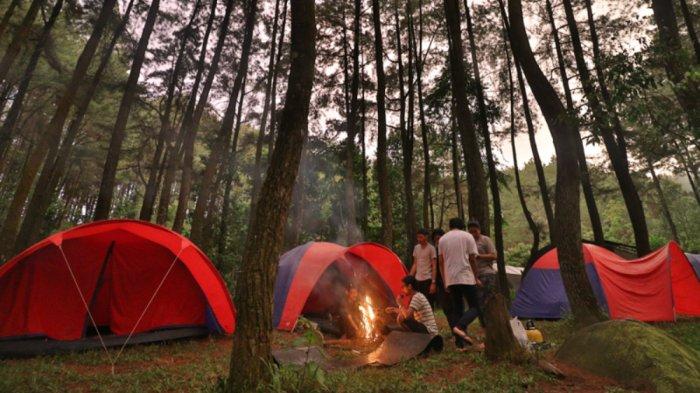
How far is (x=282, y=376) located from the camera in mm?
3455

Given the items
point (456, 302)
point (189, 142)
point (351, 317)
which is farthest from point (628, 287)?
point (189, 142)

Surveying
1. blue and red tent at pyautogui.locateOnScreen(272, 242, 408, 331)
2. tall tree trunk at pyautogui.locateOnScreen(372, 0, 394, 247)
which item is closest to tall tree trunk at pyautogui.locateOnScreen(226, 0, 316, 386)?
blue and red tent at pyautogui.locateOnScreen(272, 242, 408, 331)

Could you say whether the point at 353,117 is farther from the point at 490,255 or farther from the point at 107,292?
the point at 107,292

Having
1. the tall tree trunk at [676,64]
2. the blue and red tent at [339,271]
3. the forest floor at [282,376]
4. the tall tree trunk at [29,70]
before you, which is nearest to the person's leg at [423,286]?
the forest floor at [282,376]

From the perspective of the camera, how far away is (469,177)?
28.3ft

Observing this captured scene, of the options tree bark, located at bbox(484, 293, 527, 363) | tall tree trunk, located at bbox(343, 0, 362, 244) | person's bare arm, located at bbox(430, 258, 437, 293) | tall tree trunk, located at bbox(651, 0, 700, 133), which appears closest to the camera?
tree bark, located at bbox(484, 293, 527, 363)

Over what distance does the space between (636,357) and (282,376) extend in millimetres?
3705

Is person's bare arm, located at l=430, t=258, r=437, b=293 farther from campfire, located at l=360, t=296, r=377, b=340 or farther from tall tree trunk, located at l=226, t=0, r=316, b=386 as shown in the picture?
tall tree trunk, located at l=226, t=0, r=316, b=386

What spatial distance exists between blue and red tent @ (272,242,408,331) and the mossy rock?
4892mm

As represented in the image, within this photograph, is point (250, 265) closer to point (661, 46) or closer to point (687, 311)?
point (661, 46)

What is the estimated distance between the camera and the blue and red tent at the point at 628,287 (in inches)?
319

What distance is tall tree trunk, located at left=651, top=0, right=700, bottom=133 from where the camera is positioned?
5.98m

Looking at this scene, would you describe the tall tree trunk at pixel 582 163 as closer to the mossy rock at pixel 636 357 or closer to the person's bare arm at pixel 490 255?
the person's bare arm at pixel 490 255

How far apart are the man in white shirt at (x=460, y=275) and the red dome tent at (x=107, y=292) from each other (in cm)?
441
